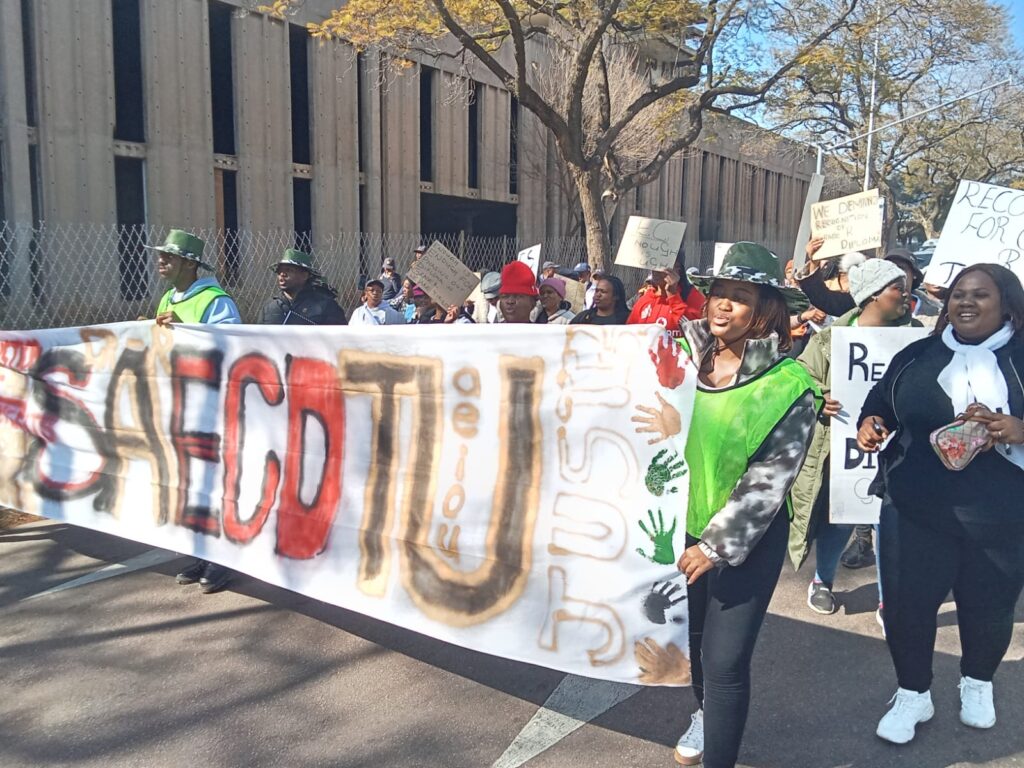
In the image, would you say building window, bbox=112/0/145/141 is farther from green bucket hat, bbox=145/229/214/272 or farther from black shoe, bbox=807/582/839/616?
black shoe, bbox=807/582/839/616

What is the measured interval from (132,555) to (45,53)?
1208cm

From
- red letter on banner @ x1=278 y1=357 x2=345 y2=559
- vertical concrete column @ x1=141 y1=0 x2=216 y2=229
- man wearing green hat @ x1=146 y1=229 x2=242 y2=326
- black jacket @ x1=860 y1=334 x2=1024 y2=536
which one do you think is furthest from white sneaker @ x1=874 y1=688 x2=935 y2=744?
vertical concrete column @ x1=141 y1=0 x2=216 y2=229

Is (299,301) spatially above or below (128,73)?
below

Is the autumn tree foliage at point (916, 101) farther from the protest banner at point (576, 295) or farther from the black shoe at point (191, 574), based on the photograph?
the black shoe at point (191, 574)

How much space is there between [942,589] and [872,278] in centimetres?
183

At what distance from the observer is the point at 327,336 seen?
149 inches

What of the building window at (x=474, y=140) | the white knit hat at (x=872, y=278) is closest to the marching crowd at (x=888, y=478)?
the white knit hat at (x=872, y=278)

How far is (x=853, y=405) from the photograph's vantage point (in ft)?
14.1

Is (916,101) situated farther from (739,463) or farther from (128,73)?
(739,463)

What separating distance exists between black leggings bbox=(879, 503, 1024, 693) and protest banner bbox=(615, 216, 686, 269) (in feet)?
14.1

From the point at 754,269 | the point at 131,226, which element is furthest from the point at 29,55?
the point at 754,269

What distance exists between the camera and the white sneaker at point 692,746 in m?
2.99

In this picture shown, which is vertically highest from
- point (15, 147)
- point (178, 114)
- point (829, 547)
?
point (178, 114)

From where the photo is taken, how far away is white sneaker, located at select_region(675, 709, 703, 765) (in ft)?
9.80
